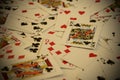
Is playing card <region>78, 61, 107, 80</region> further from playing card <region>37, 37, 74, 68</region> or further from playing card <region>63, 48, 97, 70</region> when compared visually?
playing card <region>37, 37, 74, 68</region>

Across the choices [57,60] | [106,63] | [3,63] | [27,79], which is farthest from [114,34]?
[3,63]

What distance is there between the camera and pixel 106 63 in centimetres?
212

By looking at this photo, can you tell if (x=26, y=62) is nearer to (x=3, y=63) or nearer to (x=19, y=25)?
(x=3, y=63)

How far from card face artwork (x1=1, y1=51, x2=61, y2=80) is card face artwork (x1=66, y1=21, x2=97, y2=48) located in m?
0.35

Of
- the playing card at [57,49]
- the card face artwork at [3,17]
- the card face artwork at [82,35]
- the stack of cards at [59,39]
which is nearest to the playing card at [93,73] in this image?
the stack of cards at [59,39]

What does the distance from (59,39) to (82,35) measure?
0.85 ft

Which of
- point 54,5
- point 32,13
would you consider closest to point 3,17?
point 32,13

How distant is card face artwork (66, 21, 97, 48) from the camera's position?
233cm

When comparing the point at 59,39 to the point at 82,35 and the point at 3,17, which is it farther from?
the point at 3,17

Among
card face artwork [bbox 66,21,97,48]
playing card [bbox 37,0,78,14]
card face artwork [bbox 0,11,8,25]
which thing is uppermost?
playing card [bbox 37,0,78,14]

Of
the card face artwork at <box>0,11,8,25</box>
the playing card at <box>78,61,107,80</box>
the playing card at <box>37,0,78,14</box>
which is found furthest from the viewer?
the playing card at <box>37,0,78,14</box>

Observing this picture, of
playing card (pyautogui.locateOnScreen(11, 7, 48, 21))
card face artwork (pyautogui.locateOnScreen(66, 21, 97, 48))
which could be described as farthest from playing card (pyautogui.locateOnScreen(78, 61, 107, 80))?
playing card (pyautogui.locateOnScreen(11, 7, 48, 21))

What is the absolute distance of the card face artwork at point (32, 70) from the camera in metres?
2.06

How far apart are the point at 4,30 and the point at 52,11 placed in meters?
0.65
